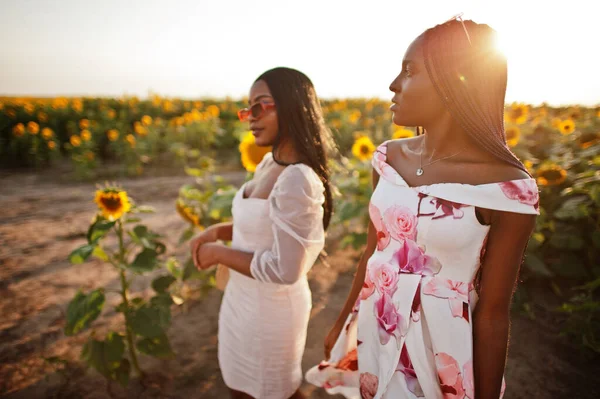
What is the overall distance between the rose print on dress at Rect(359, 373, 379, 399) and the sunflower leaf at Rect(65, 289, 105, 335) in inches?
51.2

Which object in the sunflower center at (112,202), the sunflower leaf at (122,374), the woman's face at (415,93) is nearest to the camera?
the woman's face at (415,93)

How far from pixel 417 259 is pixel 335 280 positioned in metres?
2.78

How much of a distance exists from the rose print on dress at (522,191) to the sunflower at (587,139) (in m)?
3.78

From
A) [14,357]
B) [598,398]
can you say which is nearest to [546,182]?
[598,398]

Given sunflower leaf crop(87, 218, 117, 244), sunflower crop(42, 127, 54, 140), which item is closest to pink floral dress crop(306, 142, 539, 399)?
sunflower leaf crop(87, 218, 117, 244)

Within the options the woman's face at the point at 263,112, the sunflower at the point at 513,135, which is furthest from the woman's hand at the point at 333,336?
the sunflower at the point at 513,135

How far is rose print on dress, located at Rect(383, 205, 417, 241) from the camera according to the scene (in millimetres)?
1062

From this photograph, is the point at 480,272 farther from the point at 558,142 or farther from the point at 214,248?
the point at 558,142

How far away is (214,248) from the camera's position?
5.14 ft

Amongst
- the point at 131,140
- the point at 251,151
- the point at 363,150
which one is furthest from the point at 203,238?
the point at 131,140

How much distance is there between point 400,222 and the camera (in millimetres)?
1095

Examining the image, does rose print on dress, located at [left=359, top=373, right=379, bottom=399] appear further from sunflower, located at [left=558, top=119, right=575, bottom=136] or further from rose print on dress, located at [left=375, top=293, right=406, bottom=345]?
sunflower, located at [left=558, top=119, right=575, bottom=136]

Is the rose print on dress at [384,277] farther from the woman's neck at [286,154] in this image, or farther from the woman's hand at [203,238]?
the woman's hand at [203,238]

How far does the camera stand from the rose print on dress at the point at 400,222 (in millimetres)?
1062
